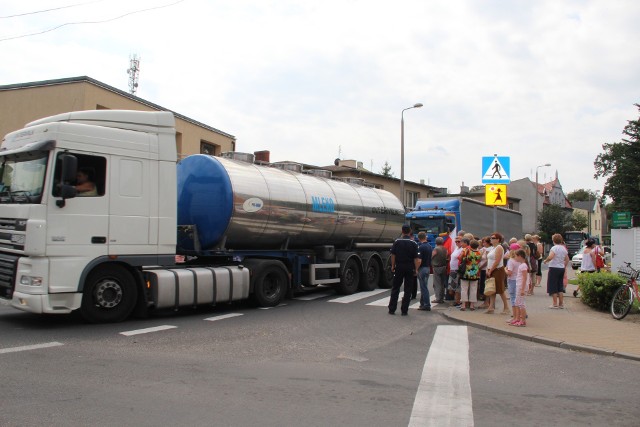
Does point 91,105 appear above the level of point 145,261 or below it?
above

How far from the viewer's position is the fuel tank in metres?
10.8

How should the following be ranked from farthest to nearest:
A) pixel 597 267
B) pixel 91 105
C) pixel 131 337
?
pixel 91 105 < pixel 597 267 < pixel 131 337

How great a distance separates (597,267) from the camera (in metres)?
14.8

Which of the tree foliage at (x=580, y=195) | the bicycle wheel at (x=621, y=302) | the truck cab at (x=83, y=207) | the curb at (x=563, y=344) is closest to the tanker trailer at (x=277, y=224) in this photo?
the truck cab at (x=83, y=207)

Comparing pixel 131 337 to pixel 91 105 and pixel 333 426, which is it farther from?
pixel 91 105

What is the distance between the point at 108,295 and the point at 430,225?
706 inches

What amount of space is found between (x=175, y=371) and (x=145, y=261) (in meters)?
3.68

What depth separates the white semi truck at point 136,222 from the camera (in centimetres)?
818

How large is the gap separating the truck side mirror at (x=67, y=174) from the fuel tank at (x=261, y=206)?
3.06 meters

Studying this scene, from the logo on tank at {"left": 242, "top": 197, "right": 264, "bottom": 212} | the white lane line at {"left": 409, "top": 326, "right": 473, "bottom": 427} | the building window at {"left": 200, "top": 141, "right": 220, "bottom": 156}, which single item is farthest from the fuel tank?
the building window at {"left": 200, "top": 141, "right": 220, "bottom": 156}

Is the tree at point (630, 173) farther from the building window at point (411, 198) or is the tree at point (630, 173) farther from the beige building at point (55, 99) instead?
the beige building at point (55, 99)

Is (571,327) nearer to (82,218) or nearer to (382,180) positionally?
(82,218)

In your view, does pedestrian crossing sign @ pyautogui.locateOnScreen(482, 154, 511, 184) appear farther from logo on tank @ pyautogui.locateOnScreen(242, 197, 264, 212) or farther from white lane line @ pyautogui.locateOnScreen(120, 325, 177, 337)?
white lane line @ pyautogui.locateOnScreen(120, 325, 177, 337)

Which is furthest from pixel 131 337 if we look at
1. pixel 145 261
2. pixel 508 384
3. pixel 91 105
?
pixel 91 105
